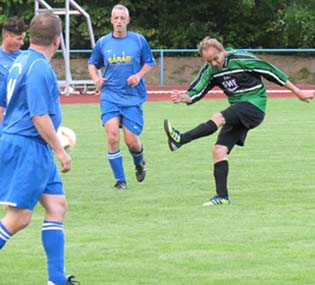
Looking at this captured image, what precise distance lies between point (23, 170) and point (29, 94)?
485 millimetres

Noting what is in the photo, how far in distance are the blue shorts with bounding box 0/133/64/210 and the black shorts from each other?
4041 mm

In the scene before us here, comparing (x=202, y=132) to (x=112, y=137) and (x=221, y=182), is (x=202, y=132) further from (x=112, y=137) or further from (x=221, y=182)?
(x=112, y=137)

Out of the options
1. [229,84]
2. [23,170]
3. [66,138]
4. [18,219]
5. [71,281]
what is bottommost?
[229,84]

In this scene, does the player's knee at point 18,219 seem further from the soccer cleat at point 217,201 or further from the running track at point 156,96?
the running track at point 156,96

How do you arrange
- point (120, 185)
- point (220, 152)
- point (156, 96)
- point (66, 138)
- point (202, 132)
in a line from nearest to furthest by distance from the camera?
point (66, 138) → point (202, 132) → point (220, 152) → point (120, 185) → point (156, 96)

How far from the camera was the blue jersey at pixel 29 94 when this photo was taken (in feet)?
21.4

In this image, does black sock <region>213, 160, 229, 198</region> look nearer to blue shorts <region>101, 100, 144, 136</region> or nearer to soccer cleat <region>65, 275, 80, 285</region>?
blue shorts <region>101, 100, 144, 136</region>

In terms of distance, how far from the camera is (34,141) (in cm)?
671

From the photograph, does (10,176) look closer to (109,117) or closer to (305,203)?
(305,203)

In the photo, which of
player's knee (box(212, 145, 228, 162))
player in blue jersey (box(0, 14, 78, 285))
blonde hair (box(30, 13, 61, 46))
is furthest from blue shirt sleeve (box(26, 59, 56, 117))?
player's knee (box(212, 145, 228, 162))

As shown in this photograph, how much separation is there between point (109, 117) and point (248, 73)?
6.93 ft

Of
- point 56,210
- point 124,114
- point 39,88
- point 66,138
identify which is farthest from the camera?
point 124,114

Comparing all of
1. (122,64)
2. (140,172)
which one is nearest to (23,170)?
(122,64)

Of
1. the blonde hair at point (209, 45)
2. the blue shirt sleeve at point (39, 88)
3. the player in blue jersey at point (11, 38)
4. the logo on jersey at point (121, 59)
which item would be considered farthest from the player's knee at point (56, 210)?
the logo on jersey at point (121, 59)
